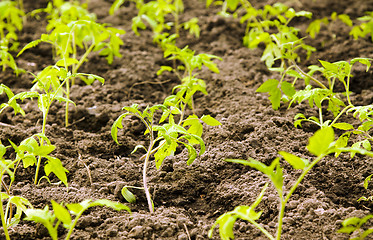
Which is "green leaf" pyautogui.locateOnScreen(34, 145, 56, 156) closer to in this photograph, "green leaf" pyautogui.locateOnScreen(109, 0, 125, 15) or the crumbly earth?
the crumbly earth

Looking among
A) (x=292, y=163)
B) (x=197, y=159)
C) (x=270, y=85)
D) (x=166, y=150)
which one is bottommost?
(x=197, y=159)

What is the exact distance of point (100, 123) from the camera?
2.50m

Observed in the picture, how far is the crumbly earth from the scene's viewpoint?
1.63 metres

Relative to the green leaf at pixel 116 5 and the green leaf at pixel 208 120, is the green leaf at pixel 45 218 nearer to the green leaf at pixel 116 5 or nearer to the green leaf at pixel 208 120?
the green leaf at pixel 208 120

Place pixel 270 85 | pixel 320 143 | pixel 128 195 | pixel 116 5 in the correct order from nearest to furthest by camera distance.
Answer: pixel 320 143, pixel 128 195, pixel 270 85, pixel 116 5

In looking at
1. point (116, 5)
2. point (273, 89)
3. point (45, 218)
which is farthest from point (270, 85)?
point (116, 5)

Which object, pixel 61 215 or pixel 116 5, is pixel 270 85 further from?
pixel 116 5

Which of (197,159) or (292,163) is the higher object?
(292,163)

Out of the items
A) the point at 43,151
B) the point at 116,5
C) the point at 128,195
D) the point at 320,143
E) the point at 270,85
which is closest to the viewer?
the point at 320,143

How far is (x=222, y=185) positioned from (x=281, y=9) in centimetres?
175

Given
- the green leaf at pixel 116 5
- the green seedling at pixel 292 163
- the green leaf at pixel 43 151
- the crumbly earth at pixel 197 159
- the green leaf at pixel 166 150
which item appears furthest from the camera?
the green leaf at pixel 116 5

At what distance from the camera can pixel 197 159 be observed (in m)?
2.06

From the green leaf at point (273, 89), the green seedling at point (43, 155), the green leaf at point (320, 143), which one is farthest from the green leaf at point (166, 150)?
the green leaf at point (320, 143)

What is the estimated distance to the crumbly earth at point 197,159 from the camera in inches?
64.3
